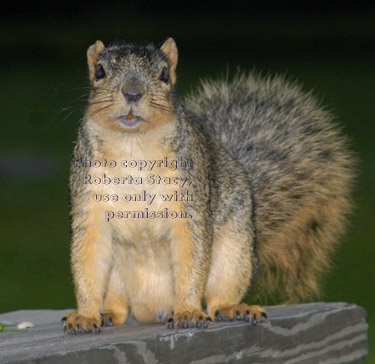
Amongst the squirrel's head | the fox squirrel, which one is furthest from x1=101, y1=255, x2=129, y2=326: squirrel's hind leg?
the squirrel's head

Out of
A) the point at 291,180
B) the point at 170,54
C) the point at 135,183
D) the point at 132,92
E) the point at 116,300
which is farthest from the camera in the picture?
the point at 291,180

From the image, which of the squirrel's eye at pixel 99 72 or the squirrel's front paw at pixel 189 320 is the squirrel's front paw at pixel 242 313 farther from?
the squirrel's eye at pixel 99 72

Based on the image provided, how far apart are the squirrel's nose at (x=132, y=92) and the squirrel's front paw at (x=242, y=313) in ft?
2.84

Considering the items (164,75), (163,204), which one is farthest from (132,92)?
(163,204)

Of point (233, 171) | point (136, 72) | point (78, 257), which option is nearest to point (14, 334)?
point (78, 257)

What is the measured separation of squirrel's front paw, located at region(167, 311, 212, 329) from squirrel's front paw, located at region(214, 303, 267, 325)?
0.18m

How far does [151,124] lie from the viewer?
2.95 meters

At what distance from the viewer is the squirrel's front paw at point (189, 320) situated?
2875 millimetres

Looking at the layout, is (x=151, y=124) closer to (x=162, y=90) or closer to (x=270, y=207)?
(x=162, y=90)

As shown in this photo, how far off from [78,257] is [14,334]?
0.43 metres

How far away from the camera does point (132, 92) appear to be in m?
2.82

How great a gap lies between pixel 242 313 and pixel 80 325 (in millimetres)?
610

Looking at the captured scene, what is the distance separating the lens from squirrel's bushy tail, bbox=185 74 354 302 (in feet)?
12.8

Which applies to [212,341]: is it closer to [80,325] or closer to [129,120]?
[80,325]
